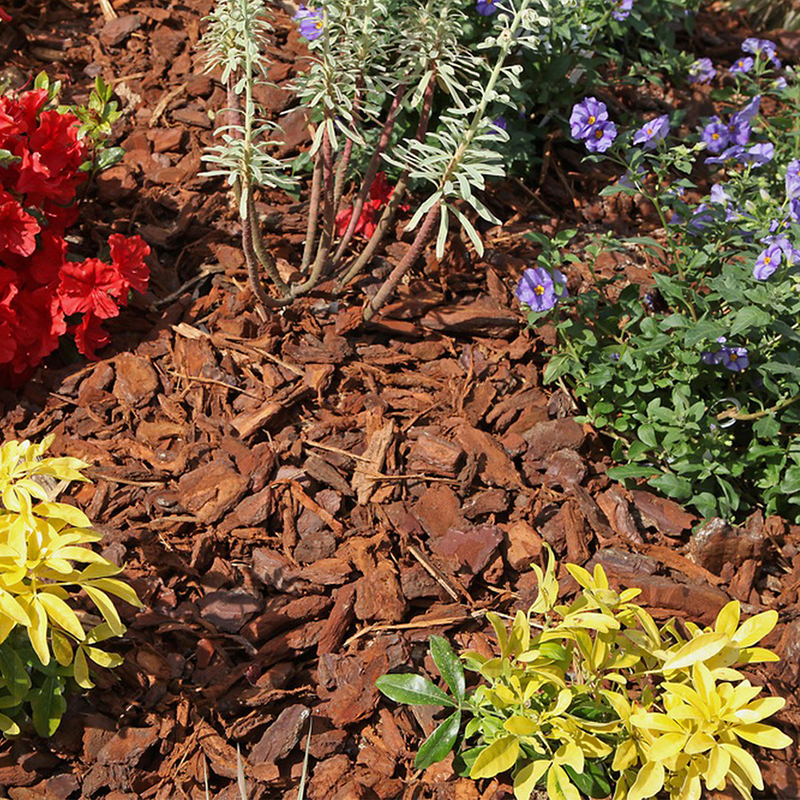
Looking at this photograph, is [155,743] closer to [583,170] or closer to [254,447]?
[254,447]

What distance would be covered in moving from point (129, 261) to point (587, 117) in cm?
153

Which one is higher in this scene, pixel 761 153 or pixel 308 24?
pixel 308 24

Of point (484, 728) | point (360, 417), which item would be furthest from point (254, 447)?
point (484, 728)

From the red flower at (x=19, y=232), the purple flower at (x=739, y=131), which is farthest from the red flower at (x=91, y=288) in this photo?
the purple flower at (x=739, y=131)

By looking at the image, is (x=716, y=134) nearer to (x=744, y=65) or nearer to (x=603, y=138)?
(x=744, y=65)

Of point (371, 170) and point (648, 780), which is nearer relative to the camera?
point (648, 780)

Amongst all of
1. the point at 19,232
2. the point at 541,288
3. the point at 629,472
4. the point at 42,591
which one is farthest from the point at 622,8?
the point at 42,591

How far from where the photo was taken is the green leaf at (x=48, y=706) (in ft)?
6.38

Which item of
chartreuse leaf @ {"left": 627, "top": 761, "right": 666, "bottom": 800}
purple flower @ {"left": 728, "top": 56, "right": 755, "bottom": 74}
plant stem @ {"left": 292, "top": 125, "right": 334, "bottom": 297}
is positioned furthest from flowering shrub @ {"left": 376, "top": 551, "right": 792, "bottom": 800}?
purple flower @ {"left": 728, "top": 56, "right": 755, "bottom": 74}

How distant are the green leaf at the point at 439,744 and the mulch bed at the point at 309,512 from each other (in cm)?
17

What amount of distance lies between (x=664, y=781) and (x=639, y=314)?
141cm

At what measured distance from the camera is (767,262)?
249cm

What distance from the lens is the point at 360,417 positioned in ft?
9.04

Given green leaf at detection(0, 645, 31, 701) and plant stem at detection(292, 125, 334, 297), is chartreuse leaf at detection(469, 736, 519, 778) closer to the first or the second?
green leaf at detection(0, 645, 31, 701)
